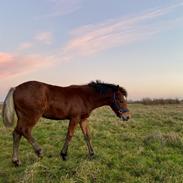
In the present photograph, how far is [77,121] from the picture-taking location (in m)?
8.72

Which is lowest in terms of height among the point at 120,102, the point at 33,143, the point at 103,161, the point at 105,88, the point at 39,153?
the point at 103,161

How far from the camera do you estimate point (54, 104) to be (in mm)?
8578

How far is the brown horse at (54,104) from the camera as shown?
819 centimetres

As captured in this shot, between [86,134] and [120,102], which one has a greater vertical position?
[120,102]

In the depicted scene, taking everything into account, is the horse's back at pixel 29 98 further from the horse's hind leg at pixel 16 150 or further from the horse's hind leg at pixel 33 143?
the horse's hind leg at pixel 16 150

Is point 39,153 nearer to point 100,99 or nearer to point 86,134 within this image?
point 86,134

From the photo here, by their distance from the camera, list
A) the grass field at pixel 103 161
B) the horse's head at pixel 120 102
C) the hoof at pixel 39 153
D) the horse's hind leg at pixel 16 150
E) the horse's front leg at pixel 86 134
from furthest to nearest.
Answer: the horse's head at pixel 120 102, the horse's front leg at pixel 86 134, the hoof at pixel 39 153, the horse's hind leg at pixel 16 150, the grass field at pixel 103 161

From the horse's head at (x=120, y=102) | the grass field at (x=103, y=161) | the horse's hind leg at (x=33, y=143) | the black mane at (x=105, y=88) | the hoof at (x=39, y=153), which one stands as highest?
the black mane at (x=105, y=88)

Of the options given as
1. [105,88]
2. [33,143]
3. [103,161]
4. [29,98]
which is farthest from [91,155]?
[29,98]

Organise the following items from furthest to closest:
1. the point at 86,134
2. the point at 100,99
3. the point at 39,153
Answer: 1. the point at 100,99
2. the point at 86,134
3. the point at 39,153

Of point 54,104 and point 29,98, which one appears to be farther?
point 54,104

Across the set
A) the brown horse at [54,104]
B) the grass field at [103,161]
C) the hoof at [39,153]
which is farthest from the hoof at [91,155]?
the hoof at [39,153]

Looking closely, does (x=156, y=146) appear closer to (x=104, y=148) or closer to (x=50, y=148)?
(x=104, y=148)

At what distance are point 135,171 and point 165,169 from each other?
0.70m
